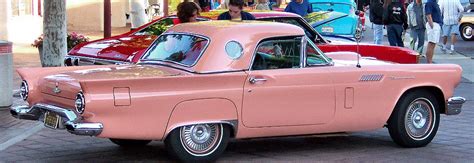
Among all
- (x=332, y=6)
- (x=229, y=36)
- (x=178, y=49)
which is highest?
(x=332, y=6)

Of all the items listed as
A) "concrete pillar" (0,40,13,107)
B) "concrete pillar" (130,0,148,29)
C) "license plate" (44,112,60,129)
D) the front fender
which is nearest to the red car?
"concrete pillar" (0,40,13,107)

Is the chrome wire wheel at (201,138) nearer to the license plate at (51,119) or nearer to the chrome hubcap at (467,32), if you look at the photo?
the license plate at (51,119)

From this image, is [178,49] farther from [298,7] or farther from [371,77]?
[298,7]

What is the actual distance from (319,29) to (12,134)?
756 centimetres

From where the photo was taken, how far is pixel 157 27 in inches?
481

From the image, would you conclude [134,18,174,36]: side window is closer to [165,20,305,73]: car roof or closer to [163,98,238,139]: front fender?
[165,20,305,73]: car roof

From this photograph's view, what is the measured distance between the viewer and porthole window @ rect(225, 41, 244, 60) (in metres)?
7.41

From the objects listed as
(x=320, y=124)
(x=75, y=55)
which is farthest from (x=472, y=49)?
(x=320, y=124)

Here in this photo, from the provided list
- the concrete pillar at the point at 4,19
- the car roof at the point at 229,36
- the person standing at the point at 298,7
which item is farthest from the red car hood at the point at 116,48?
the concrete pillar at the point at 4,19

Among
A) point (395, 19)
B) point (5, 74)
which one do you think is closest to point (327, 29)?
point (395, 19)

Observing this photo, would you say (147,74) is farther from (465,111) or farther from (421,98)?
(465,111)

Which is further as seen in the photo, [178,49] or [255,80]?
[178,49]

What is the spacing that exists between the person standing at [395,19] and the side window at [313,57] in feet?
26.4

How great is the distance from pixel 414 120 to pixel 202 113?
98.3 inches
